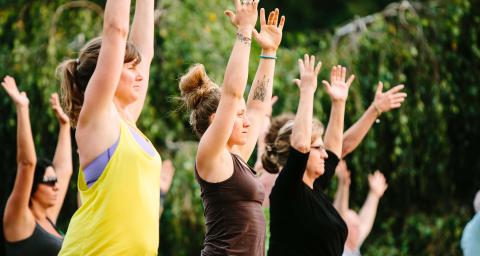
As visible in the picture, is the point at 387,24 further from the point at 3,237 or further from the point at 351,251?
the point at 3,237

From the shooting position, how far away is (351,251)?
556cm

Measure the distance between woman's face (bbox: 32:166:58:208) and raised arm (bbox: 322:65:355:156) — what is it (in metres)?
1.48

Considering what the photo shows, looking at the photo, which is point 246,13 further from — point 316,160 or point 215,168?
point 316,160

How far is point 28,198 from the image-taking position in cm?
422

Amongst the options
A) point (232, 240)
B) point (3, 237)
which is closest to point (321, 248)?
point (232, 240)

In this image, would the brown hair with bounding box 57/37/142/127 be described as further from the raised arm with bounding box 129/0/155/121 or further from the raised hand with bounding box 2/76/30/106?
the raised hand with bounding box 2/76/30/106

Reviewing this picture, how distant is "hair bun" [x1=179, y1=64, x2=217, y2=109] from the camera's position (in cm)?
328

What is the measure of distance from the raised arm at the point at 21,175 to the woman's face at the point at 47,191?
19cm

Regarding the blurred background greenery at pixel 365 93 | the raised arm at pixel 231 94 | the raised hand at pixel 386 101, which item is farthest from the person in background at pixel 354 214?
the raised arm at pixel 231 94

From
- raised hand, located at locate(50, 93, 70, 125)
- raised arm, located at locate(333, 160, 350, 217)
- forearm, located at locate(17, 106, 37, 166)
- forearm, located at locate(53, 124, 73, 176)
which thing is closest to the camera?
forearm, located at locate(17, 106, 37, 166)

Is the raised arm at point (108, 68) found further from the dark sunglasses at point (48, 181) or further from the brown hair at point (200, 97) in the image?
the dark sunglasses at point (48, 181)

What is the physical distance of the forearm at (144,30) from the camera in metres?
3.20

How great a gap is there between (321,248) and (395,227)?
3.42 m

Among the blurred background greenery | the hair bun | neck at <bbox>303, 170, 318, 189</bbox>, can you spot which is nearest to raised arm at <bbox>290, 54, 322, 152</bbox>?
neck at <bbox>303, 170, 318, 189</bbox>
